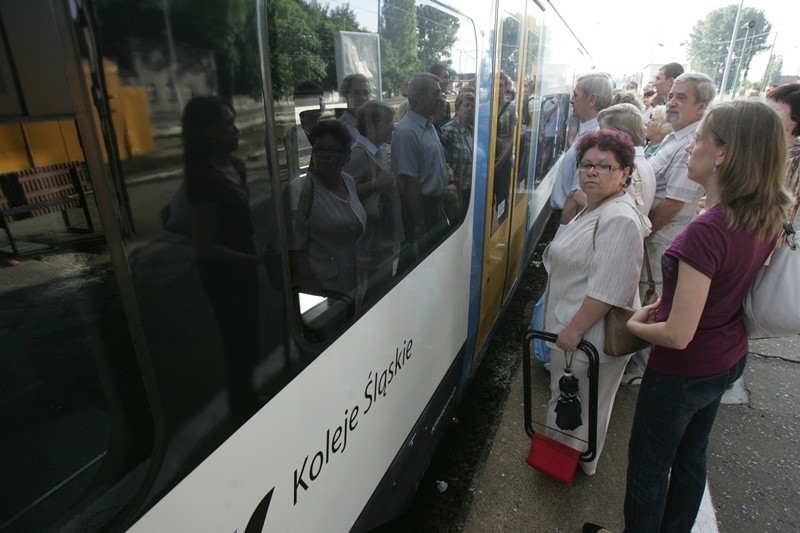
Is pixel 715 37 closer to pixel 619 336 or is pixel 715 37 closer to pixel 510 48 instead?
pixel 510 48

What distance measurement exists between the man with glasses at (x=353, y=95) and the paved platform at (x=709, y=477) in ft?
7.01

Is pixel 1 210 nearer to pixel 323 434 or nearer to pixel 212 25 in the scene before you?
pixel 212 25

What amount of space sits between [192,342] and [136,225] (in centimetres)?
26

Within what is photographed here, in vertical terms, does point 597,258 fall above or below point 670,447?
above

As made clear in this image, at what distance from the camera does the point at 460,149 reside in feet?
8.07

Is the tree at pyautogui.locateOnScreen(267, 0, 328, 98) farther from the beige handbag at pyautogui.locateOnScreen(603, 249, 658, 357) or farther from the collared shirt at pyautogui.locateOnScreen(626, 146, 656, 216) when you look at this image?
the collared shirt at pyautogui.locateOnScreen(626, 146, 656, 216)

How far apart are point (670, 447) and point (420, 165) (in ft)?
4.89

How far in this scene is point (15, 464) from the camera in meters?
0.78

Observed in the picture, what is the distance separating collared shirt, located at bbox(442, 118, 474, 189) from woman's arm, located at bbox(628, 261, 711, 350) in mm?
1144

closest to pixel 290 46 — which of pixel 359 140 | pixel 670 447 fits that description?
pixel 359 140

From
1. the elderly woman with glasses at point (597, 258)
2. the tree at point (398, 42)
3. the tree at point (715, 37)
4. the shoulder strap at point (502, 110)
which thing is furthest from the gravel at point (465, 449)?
the tree at point (715, 37)

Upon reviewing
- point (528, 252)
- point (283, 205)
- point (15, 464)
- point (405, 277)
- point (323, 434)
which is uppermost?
point (283, 205)

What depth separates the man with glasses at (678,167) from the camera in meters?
3.07

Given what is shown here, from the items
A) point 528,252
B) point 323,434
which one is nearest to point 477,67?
point 323,434
